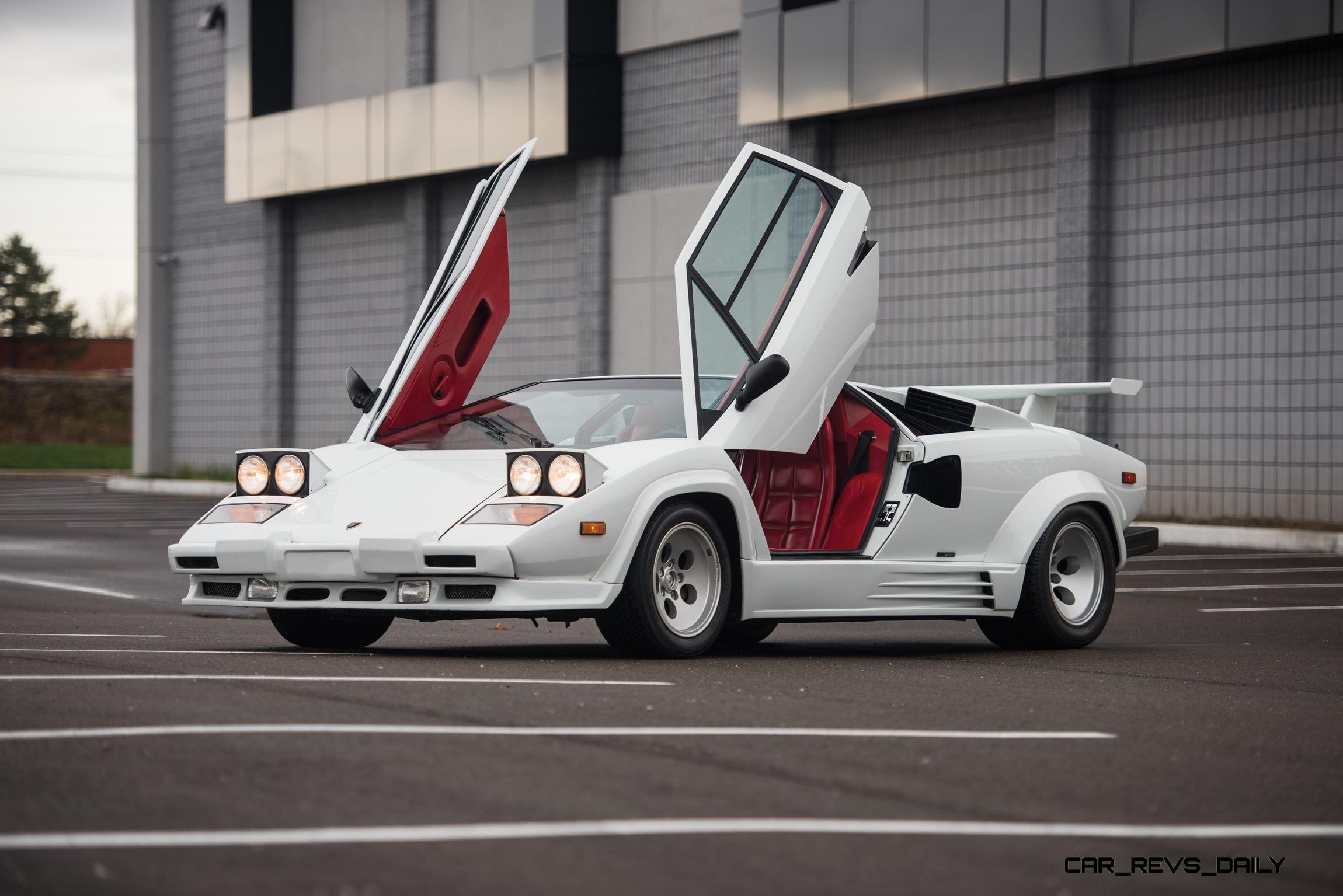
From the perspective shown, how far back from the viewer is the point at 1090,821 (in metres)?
4.16

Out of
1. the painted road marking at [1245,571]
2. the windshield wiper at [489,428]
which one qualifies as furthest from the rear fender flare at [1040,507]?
the painted road marking at [1245,571]

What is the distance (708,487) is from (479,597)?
113 cm

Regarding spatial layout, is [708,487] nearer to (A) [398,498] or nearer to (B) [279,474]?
(A) [398,498]

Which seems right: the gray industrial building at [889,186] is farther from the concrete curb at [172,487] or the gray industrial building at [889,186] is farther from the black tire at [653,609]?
the black tire at [653,609]

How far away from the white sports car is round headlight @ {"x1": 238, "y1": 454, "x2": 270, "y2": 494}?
1cm

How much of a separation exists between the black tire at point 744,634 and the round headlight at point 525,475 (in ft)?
6.57

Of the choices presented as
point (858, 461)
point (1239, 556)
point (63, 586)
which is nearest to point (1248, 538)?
point (1239, 556)

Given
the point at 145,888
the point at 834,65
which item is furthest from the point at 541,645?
the point at 834,65

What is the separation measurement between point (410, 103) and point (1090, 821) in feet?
81.9

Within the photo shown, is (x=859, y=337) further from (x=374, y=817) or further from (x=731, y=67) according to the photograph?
(x=731, y=67)

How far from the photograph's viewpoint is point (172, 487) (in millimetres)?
31984

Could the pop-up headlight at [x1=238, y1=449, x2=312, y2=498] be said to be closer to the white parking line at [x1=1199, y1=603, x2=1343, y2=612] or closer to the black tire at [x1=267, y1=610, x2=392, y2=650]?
the black tire at [x1=267, y1=610, x2=392, y2=650]

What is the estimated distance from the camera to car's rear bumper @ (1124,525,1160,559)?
31.9ft

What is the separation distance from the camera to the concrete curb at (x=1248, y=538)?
17.1m
